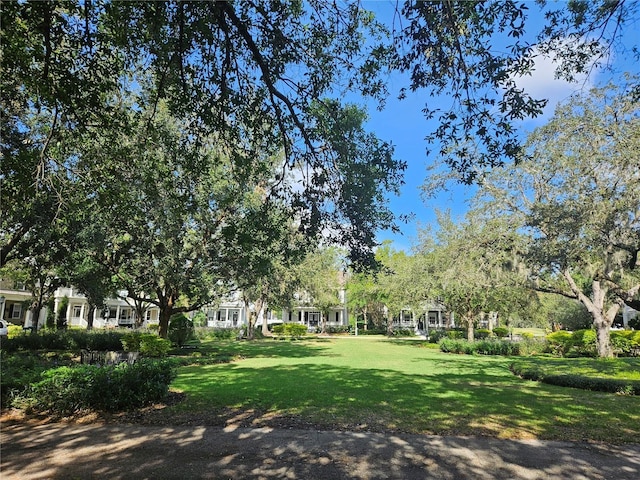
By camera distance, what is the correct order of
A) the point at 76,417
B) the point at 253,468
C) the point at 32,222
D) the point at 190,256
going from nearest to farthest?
the point at 253,468 → the point at 76,417 → the point at 32,222 → the point at 190,256

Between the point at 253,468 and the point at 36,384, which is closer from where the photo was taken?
the point at 253,468

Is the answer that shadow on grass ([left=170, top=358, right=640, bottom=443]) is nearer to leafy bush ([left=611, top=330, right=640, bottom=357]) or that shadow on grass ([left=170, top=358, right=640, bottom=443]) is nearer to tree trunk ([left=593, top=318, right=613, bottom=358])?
tree trunk ([left=593, top=318, right=613, bottom=358])

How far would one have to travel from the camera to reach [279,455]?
547 centimetres

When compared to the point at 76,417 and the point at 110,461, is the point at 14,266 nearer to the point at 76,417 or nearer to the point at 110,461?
the point at 76,417

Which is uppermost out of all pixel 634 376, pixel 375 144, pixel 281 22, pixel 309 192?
pixel 281 22

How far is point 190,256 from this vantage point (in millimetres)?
17812

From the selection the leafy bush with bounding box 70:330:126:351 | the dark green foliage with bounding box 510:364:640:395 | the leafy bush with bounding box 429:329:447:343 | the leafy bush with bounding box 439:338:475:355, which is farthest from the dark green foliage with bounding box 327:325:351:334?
the dark green foliage with bounding box 510:364:640:395

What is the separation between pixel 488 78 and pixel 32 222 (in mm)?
15061

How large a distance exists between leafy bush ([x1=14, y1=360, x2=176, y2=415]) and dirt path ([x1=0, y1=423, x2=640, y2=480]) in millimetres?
638

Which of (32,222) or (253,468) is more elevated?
(32,222)

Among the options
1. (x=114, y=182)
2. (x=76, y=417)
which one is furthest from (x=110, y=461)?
(x=114, y=182)

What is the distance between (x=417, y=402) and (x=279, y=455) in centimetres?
480

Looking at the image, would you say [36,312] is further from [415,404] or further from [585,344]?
[585,344]

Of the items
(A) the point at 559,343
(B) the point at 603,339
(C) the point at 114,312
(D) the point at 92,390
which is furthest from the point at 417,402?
(C) the point at 114,312
